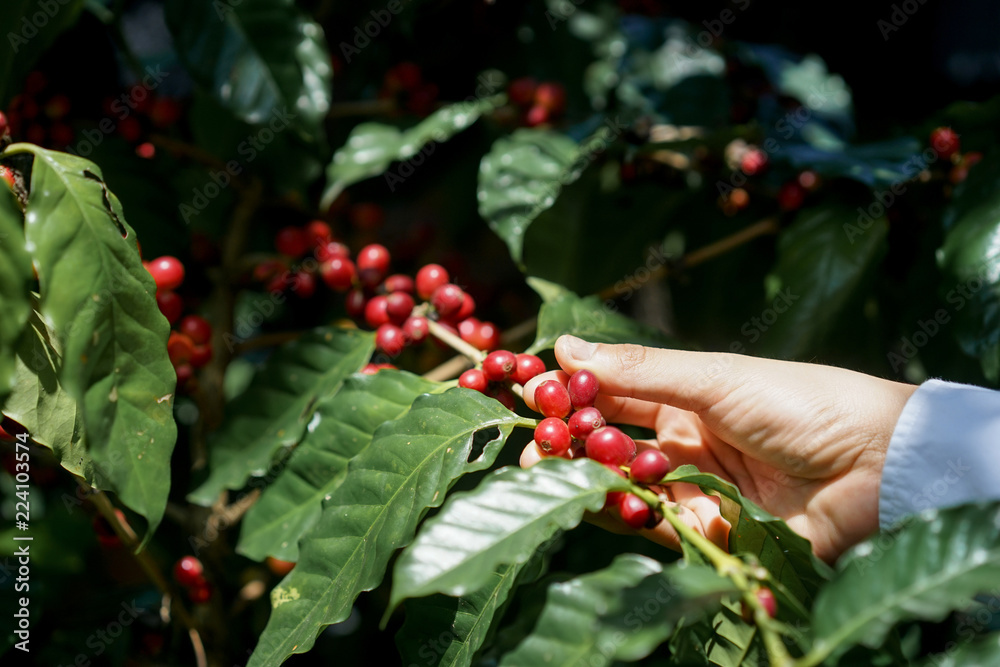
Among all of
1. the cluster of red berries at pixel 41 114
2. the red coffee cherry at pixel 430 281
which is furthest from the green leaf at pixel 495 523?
the cluster of red berries at pixel 41 114

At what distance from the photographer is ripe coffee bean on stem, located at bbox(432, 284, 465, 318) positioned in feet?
3.99

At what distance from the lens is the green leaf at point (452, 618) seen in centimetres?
89

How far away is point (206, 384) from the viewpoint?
1421 millimetres

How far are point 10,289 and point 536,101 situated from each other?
3.87ft

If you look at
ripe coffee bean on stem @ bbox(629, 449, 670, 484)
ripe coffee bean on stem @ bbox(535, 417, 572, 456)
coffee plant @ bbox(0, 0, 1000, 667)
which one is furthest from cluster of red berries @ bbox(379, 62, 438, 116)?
ripe coffee bean on stem @ bbox(629, 449, 670, 484)

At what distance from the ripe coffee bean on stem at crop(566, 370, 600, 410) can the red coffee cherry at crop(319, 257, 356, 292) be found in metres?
0.62

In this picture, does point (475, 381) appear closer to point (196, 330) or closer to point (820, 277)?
point (196, 330)

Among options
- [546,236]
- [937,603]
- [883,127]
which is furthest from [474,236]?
[937,603]

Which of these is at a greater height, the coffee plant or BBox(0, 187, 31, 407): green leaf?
BBox(0, 187, 31, 407): green leaf

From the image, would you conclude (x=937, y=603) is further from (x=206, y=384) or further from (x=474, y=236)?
(x=474, y=236)

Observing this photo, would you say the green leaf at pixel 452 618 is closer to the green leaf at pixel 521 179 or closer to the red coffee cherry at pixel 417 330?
the red coffee cherry at pixel 417 330

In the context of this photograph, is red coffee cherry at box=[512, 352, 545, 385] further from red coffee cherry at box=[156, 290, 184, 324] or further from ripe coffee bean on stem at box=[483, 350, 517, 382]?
red coffee cherry at box=[156, 290, 184, 324]

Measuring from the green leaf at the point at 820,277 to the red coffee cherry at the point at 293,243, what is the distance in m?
0.98

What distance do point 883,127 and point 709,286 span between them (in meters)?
0.79
